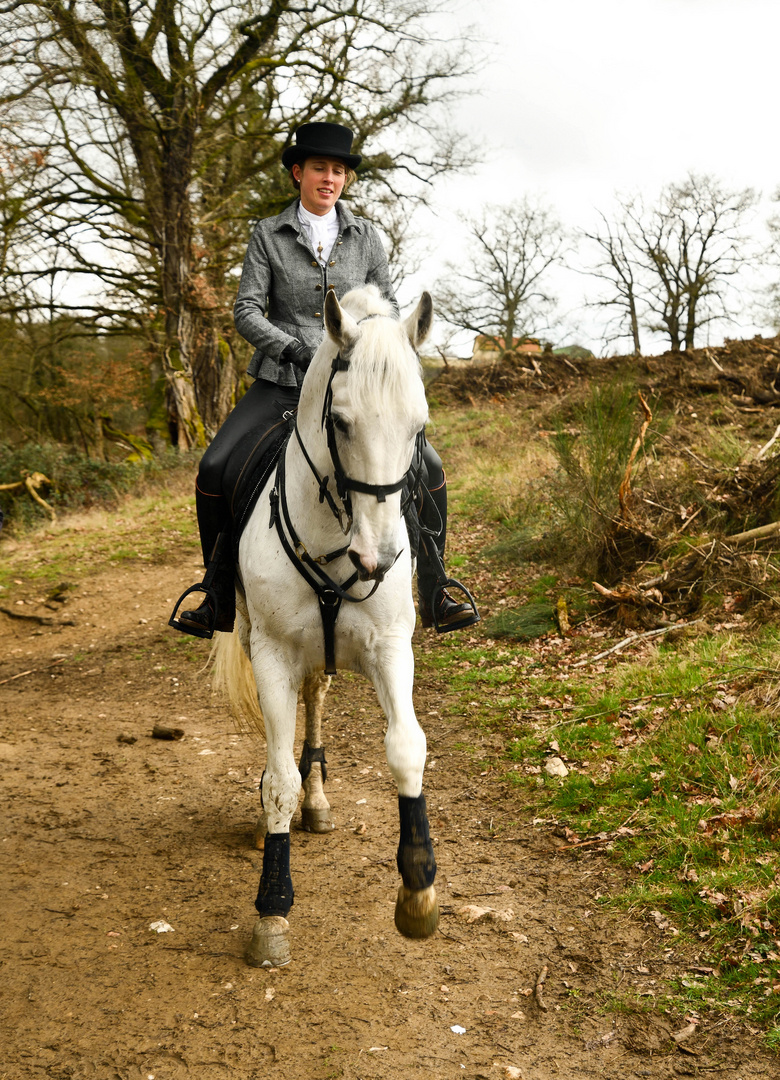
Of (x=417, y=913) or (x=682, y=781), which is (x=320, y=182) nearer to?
(x=417, y=913)

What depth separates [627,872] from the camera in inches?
153

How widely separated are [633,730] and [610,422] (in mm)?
3724

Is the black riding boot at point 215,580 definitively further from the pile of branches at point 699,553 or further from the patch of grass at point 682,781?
the pile of branches at point 699,553

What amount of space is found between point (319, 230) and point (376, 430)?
Answer: 180cm

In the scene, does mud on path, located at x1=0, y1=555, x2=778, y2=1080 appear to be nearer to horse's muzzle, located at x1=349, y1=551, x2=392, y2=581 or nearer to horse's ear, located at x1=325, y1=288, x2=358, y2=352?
horse's muzzle, located at x1=349, y1=551, x2=392, y2=581

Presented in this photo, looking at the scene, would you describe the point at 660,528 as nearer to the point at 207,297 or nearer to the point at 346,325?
the point at 346,325

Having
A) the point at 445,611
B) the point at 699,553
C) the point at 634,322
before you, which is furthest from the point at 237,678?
the point at 634,322

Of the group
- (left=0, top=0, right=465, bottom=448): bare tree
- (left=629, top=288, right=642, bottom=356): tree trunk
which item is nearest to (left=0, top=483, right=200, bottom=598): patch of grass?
(left=0, top=0, right=465, bottom=448): bare tree

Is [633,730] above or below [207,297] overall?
below

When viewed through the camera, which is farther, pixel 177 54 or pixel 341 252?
pixel 177 54

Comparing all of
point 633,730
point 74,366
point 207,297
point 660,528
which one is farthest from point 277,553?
point 74,366

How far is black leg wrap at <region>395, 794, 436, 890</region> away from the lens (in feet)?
9.78

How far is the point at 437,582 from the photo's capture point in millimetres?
4238

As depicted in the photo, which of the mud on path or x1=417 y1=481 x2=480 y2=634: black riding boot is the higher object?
x1=417 y1=481 x2=480 y2=634: black riding boot
